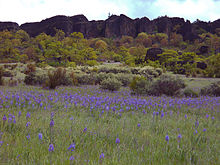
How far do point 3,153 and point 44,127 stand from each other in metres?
1.01

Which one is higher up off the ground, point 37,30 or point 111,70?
point 37,30

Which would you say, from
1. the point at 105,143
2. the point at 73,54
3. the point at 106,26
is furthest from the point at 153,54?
the point at 106,26

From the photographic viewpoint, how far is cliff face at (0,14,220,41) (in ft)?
322

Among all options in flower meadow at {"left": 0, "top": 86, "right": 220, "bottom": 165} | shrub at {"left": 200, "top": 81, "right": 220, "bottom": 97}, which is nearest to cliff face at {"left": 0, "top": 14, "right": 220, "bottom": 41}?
shrub at {"left": 200, "top": 81, "right": 220, "bottom": 97}

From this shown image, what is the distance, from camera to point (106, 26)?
10612 centimetres

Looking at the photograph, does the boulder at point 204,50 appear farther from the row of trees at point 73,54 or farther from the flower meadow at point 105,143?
the flower meadow at point 105,143

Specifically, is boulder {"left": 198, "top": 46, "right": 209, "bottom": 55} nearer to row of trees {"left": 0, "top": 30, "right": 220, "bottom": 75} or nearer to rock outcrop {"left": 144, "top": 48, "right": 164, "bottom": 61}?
row of trees {"left": 0, "top": 30, "right": 220, "bottom": 75}

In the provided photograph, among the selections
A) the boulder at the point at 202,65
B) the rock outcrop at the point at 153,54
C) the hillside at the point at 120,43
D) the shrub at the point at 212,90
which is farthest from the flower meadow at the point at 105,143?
the rock outcrop at the point at 153,54

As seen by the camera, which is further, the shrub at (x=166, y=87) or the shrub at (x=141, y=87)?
the shrub at (x=166, y=87)

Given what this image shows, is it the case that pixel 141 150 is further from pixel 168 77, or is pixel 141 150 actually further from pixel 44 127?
pixel 168 77

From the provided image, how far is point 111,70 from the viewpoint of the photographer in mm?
19891

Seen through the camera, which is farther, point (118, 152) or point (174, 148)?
point (174, 148)

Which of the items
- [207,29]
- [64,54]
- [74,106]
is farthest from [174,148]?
[207,29]

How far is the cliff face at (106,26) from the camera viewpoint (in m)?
98.2
